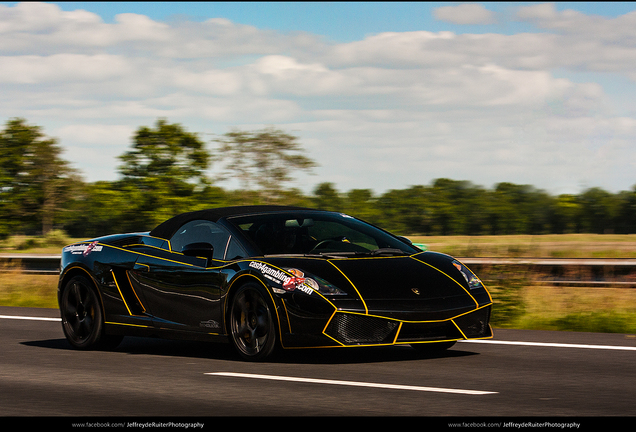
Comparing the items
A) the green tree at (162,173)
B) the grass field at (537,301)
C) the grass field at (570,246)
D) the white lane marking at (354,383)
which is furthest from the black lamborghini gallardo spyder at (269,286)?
the green tree at (162,173)

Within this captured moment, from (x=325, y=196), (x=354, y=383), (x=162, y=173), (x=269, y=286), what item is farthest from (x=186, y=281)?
(x=162, y=173)

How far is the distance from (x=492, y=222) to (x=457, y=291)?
46.8 m

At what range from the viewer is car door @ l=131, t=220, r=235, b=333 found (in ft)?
26.5

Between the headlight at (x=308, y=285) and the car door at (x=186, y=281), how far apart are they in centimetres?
75

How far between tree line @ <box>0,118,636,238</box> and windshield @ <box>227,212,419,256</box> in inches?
1190

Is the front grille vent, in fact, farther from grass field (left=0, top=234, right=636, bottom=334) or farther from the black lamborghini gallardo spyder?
grass field (left=0, top=234, right=636, bottom=334)

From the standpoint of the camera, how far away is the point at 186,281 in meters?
8.31

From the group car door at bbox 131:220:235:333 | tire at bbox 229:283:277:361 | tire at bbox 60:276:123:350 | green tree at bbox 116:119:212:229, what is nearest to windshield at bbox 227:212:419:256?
car door at bbox 131:220:235:333

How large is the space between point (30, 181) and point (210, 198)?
19.4 m

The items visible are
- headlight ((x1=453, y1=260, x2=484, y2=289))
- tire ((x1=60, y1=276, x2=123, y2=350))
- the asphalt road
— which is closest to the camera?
the asphalt road

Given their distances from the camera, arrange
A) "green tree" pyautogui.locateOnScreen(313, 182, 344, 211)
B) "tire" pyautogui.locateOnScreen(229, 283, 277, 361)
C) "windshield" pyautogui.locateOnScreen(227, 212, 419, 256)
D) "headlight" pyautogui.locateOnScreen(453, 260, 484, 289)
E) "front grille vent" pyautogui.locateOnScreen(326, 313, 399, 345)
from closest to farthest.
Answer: "front grille vent" pyautogui.locateOnScreen(326, 313, 399, 345) → "tire" pyautogui.locateOnScreen(229, 283, 277, 361) → "headlight" pyautogui.locateOnScreen(453, 260, 484, 289) → "windshield" pyautogui.locateOnScreen(227, 212, 419, 256) → "green tree" pyautogui.locateOnScreen(313, 182, 344, 211)

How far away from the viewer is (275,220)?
8422mm

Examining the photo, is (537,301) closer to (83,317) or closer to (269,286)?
(83,317)
